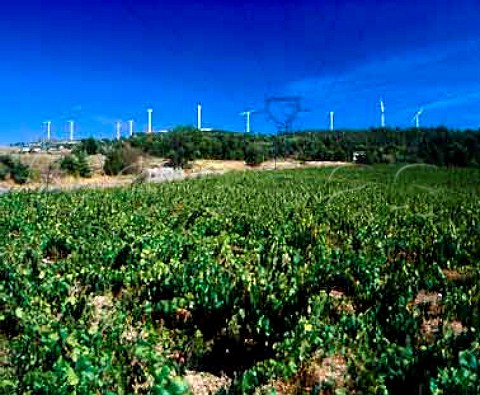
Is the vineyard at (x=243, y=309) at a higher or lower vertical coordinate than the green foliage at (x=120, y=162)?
lower

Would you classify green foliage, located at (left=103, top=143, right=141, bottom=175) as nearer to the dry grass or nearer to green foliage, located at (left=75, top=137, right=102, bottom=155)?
green foliage, located at (left=75, top=137, right=102, bottom=155)

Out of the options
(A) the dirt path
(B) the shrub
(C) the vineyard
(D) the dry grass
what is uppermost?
(B) the shrub

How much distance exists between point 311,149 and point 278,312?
227 ft

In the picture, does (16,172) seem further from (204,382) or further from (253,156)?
(204,382)

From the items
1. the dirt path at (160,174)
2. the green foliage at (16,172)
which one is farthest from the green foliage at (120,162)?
the green foliage at (16,172)

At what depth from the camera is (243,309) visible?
257 inches

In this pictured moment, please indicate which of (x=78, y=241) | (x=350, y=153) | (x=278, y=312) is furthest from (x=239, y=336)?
(x=350, y=153)

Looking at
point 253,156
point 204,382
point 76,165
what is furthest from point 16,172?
point 204,382

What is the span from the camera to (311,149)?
245 feet

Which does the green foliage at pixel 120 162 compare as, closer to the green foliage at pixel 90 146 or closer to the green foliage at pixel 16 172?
the green foliage at pixel 16 172

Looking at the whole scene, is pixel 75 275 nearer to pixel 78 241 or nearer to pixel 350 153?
pixel 78 241

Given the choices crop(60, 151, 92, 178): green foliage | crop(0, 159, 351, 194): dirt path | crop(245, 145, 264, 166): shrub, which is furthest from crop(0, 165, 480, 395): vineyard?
crop(245, 145, 264, 166): shrub

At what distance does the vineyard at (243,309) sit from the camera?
4598mm

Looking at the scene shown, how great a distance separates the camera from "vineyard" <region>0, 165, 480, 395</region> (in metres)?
4.60
